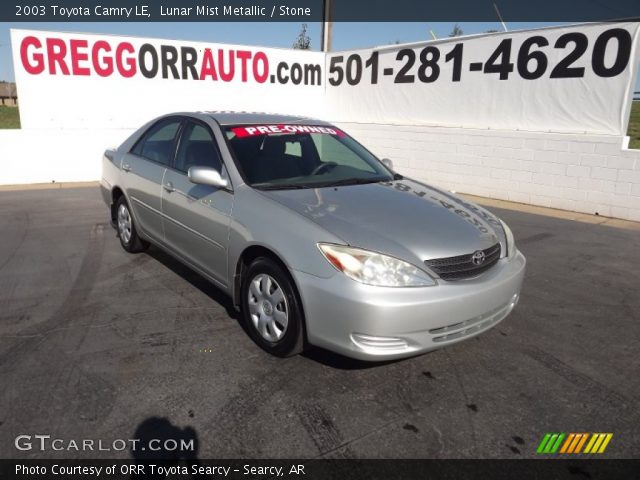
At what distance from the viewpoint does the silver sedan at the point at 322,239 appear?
2.80 meters

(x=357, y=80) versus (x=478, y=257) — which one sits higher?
(x=357, y=80)

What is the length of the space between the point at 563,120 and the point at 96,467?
8.53 m

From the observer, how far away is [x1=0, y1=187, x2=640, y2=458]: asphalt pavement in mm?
2582

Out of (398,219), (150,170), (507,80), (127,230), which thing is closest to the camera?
(398,219)

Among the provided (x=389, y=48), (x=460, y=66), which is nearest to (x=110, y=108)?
(x=389, y=48)

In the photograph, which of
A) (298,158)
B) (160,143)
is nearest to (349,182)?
(298,158)

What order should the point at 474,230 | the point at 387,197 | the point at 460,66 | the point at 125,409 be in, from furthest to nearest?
the point at 460,66 < the point at 387,197 < the point at 474,230 < the point at 125,409

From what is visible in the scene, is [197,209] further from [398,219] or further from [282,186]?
[398,219]

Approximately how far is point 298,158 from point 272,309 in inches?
55.8

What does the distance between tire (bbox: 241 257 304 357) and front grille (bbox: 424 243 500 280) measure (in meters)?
0.85

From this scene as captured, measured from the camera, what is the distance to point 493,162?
923 centimetres

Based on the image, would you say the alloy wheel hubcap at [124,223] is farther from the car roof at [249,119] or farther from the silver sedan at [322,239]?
the car roof at [249,119]

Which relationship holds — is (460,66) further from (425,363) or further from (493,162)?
(425,363)

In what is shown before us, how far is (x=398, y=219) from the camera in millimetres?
3207
